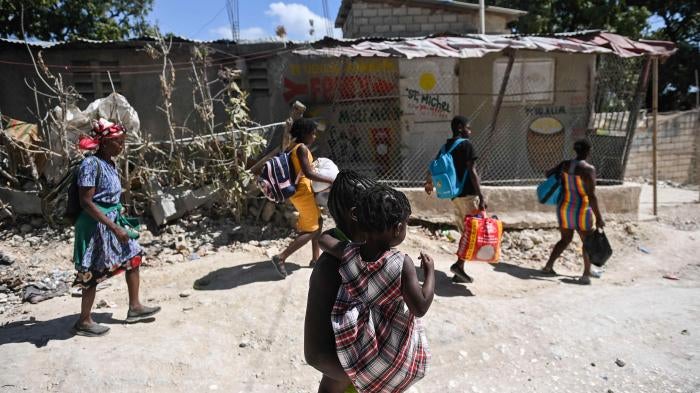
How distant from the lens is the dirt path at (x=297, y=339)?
121 inches

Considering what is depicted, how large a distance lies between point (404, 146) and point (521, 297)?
397 cm

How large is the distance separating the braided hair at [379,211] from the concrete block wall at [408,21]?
29.9 feet

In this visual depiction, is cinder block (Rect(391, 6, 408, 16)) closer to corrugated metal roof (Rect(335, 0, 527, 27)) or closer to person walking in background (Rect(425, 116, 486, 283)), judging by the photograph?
corrugated metal roof (Rect(335, 0, 527, 27))

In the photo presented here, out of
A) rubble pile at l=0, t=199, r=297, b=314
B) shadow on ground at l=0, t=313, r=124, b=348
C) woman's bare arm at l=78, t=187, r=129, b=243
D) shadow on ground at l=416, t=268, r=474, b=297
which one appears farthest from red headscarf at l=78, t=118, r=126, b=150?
shadow on ground at l=416, t=268, r=474, b=297

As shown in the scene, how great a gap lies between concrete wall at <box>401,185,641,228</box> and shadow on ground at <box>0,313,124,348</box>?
384cm

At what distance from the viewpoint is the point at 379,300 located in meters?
1.80

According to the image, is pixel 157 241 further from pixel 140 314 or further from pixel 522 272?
pixel 522 272

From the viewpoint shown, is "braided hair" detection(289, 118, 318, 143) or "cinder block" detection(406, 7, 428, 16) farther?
"cinder block" detection(406, 7, 428, 16)

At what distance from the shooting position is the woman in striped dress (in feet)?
15.8

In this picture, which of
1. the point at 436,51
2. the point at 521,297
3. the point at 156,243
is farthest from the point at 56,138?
the point at 521,297

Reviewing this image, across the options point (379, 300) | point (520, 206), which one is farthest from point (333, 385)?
point (520, 206)

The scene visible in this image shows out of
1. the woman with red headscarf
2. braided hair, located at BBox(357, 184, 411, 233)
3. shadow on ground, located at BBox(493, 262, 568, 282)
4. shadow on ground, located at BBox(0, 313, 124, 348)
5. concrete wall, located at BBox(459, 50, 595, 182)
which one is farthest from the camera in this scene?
concrete wall, located at BBox(459, 50, 595, 182)

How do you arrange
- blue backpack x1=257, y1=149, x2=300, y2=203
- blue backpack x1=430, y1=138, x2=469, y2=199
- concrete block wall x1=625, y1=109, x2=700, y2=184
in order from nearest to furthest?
1. blue backpack x1=257, y1=149, x2=300, y2=203
2. blue backpack x1=430, y1=138, x2=469, y2=199
3. concrete block wall x1=625, y1=109, x2=700, y2=184

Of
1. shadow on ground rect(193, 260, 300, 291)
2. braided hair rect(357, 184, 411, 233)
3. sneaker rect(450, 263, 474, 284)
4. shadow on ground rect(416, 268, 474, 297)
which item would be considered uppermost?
braided hair rect(357, 184, 411, 233)
